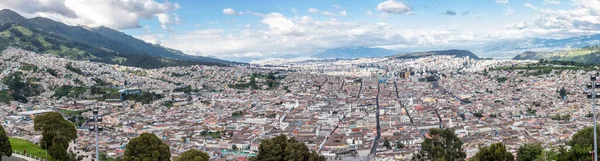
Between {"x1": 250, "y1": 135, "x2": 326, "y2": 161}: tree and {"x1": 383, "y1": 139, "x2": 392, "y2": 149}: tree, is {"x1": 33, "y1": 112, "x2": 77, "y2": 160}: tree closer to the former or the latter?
{"x1": 250, "y1": 135, "x2": 326, "y2": 161}: tree

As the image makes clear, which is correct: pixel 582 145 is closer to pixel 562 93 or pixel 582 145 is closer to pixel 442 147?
pixel 442 147

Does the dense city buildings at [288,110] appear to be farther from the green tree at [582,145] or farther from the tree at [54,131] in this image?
the green tree at [582,145]

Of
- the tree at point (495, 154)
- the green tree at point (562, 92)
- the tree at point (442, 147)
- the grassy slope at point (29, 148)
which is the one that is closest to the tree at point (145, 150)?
the grassy slope at point (29, 148)

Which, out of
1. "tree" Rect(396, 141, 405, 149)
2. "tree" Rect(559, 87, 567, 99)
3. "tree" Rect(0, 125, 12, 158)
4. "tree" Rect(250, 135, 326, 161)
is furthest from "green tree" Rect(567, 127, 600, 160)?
"tree" Rect(559, 87, 567, 99)

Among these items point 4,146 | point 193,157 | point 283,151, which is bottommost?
point 283,151

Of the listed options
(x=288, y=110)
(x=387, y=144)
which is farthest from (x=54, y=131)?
(x=288, y=110)

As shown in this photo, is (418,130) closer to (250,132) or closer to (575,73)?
(250,132)
